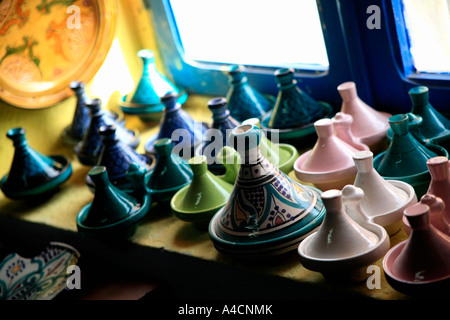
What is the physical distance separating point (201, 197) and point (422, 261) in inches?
20.8

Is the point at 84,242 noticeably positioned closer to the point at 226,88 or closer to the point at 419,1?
the point at 226,88

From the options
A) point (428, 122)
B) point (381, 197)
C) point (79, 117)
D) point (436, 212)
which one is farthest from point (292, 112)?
point (79, 117)

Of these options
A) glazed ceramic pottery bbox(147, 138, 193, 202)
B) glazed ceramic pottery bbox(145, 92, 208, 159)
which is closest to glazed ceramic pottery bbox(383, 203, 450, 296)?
glazed ceramic pottery bbox(147, 138, 193, 202)

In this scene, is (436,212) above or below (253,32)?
below

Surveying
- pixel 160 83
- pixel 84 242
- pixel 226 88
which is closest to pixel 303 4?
pixel 226 88

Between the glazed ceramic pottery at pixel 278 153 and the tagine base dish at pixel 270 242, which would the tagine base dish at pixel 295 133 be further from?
the tagine base dish at pixel 270 242

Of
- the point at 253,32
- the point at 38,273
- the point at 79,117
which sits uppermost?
the point at 253,32

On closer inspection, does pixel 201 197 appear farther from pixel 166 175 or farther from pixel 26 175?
pixel 26 175

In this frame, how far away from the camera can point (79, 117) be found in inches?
73.2

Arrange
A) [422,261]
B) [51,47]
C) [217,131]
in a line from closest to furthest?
[422,261]
[217,131]
[51,47]

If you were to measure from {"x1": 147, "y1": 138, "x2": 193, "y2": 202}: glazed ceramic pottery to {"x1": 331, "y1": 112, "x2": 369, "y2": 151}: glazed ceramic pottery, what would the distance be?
A: 36 cm

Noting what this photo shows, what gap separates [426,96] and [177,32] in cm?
97

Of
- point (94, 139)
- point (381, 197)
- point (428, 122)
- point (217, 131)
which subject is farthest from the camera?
point (94, 139)
